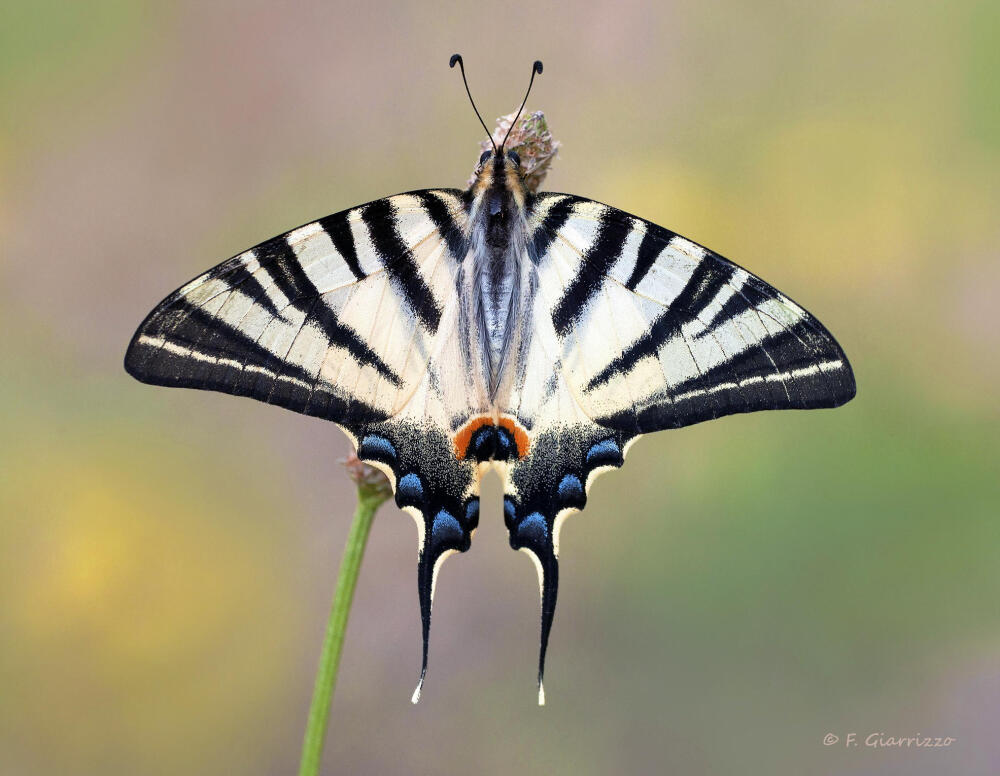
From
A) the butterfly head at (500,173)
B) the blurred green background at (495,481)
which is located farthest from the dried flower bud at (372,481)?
the blurred green background at (495,481)

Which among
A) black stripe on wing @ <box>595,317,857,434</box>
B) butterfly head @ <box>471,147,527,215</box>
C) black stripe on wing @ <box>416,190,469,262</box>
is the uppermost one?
butterfly head @ <box>471,147,527,215</box>

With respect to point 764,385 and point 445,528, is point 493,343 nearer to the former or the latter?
point 445,528

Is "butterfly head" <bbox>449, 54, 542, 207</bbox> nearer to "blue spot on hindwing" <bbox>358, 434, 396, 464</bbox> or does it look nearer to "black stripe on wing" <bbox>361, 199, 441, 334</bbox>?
"black stripe on wing" <bbox>361, 199, 441, 334</bbox>

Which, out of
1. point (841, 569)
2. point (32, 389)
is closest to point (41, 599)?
point (32, 389)

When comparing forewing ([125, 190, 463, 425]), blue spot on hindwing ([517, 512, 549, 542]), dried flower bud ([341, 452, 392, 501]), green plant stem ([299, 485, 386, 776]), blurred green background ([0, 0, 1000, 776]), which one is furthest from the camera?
blurred green background ([0, 0, 1000, 776])

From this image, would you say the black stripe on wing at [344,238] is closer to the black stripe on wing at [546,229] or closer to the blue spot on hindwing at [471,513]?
the black stripe on wing at [546,229]

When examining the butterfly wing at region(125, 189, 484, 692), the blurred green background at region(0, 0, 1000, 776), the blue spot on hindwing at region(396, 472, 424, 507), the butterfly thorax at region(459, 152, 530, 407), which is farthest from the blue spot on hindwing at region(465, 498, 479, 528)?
the blurred green background at region(0, 0, 1000, 776)
